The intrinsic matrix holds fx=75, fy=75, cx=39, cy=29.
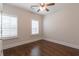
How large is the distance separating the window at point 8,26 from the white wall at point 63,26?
38cm

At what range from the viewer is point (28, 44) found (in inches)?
36.5

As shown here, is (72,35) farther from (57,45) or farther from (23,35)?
(23,35)

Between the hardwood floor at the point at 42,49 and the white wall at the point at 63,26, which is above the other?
the white wall at the point at 63,26

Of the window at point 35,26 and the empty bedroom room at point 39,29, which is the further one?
the window at point 35,26

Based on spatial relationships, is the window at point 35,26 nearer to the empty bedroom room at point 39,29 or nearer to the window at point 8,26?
the empty bedroom room at point 39,29

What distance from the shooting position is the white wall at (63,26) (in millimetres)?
855

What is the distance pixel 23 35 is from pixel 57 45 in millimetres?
435

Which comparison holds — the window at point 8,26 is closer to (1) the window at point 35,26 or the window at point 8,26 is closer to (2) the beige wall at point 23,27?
(2) the beige wall at point 23,27

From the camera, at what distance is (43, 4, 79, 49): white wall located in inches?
33.7

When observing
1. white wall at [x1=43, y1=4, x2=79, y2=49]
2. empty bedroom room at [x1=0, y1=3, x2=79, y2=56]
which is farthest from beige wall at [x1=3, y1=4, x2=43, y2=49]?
white wall at [x1=43, y1=4, x2=79, y2=49]

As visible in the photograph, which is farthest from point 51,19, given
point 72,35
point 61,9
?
point 72,35

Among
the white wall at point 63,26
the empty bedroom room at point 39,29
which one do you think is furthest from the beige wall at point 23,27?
the white wall at point 63,26

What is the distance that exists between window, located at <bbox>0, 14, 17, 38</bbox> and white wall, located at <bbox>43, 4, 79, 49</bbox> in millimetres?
377

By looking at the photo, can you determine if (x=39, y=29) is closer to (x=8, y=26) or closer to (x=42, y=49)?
(x=42, y=49)
